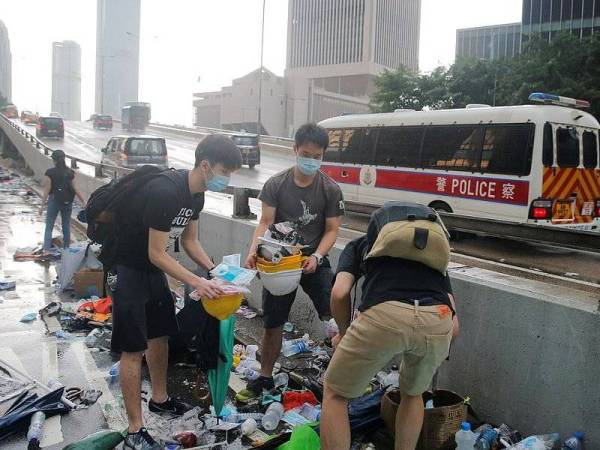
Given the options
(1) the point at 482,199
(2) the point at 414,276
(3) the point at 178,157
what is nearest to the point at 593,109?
(1) the point at 482,199

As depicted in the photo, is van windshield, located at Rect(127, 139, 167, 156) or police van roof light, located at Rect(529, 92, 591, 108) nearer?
police van roof light, located at Rect(529, 92, 591, 108)

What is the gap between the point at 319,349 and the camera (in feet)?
16.8

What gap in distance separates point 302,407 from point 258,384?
420 millimetres

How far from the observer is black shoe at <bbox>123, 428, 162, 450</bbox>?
3256 mm

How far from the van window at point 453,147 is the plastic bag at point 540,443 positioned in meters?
8.20

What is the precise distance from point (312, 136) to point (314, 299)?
1211 mm

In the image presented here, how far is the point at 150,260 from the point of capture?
3402 millimetres

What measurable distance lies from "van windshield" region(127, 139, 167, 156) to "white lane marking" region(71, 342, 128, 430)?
62.5 ft

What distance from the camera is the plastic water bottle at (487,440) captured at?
330cm

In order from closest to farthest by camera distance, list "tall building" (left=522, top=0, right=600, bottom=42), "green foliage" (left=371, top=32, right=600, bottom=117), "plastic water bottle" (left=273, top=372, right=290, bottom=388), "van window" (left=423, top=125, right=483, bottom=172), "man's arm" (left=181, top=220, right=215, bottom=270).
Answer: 1. "man's arm" (left=181, top=220, right=215, bottom=270)
2. "plastic water bottle" (left=273, top=372, right=290, bottom=388)
3. "van window" (left=423, top=125, right=483, bottom=172)
4. "green foliage" (left=371, top=32, right=600, bottom=117)
5. "tall building" (left=522, top=0, right=600, bottom=42)

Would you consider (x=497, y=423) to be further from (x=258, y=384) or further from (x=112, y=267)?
(x=112, y=267)

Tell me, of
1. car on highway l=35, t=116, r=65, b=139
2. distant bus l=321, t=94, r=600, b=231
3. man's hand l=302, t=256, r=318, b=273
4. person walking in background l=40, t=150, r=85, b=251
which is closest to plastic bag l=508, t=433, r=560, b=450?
man's hand l=302, t=256, r=318, b=273

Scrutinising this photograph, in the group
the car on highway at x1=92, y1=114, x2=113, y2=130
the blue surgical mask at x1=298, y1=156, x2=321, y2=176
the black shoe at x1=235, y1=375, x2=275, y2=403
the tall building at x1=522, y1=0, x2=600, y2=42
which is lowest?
the black shoe at x1=235, y1=375, x2=275, y2=403

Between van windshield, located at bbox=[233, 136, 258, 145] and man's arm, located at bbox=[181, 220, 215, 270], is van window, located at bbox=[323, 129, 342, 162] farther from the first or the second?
van windshield, located at bbox=[233, 136, 258, 145]
